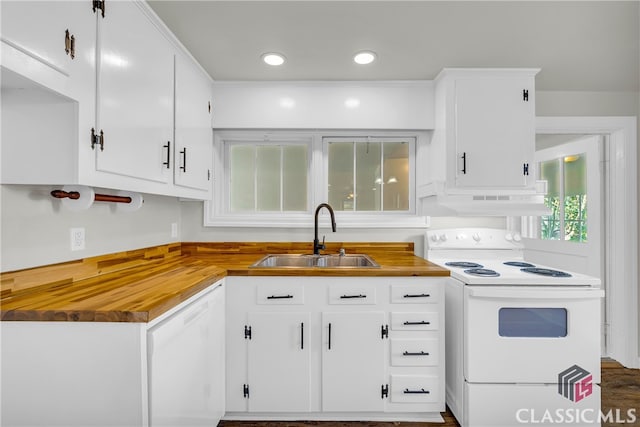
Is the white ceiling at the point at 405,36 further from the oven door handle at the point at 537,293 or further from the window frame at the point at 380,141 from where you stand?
the oven door handle at the point at 537,293

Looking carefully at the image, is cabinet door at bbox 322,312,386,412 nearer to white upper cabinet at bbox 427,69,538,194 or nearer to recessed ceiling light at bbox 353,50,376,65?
white upper cabinet at bbox 427,69,538,194

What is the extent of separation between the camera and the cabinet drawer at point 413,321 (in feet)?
6.12

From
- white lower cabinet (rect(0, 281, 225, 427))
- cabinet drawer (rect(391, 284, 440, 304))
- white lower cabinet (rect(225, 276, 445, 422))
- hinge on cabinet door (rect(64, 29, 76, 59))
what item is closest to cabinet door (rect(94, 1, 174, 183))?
hinge on cabinet door (rect(64, 29, 76, 59))

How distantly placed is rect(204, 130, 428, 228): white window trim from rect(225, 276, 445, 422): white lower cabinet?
2.46ft

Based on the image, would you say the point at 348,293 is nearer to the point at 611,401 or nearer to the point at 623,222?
the point at 611,401

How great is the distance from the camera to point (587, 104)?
2621mm

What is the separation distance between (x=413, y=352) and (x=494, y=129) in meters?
1.52

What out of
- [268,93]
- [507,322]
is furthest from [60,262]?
[507,322]

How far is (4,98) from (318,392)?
1.92m

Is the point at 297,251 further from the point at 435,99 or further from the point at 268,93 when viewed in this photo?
the point at 435,99

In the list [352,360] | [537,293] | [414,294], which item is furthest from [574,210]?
[352,360]

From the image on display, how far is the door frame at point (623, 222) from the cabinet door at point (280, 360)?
245 cm

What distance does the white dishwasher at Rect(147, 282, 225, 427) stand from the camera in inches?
43.4
